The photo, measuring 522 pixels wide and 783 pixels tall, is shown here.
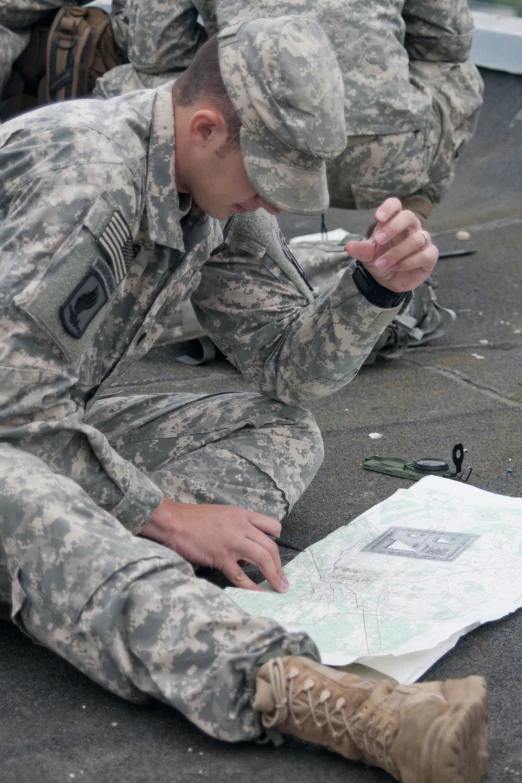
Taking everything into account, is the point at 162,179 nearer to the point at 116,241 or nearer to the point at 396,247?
the point at 116,241

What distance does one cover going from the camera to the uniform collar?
5.88ft

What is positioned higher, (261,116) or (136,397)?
(261,116)

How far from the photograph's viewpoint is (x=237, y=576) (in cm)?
188

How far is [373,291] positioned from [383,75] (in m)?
1.47

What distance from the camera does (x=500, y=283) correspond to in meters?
4.04

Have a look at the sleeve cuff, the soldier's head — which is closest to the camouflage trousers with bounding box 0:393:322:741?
the sleeve cuff

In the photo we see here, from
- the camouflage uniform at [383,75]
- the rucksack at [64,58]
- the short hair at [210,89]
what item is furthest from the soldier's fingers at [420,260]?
the rucksack at [64,58]

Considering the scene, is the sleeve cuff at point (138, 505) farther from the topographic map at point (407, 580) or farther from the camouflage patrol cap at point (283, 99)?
the camouflage patrol cap at point (283, 99)

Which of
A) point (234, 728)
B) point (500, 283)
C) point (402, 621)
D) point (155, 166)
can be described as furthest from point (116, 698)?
point (500, 283)

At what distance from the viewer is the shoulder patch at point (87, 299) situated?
165 cm

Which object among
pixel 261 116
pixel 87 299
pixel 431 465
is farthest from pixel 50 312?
pixel 431 465

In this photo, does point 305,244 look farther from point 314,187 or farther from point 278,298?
point 314,187

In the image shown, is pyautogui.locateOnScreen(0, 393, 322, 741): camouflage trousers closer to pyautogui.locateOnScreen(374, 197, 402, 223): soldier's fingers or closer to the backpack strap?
pyautogui.locateOnScreen(374, 197, 402, 223): soldier's fingers

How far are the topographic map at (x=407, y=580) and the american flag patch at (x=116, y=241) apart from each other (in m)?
0.56
